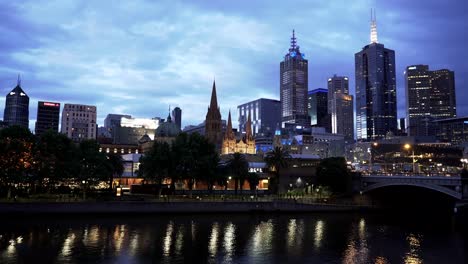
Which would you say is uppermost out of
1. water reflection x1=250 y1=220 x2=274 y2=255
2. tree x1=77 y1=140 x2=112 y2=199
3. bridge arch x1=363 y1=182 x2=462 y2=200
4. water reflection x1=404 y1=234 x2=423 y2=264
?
tree x1=77 y1=140 x2=112 y2=199

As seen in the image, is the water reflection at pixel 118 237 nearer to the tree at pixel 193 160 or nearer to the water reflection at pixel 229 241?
the water reflection at pixel 229 241

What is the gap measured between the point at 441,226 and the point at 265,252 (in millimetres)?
47613

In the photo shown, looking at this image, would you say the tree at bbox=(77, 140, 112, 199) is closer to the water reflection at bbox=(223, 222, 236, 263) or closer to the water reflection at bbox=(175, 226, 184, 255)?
the water reflection at bbox=(175, 226, 184, 255)

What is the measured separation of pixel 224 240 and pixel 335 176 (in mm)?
62108

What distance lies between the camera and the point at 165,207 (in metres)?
90.8

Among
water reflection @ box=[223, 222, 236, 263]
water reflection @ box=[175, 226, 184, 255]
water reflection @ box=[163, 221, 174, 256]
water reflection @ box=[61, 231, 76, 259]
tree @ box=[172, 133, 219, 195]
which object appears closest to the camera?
water reflection @ box=[61, 231, 76, 259]

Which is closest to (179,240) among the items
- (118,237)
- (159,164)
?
(118,237)

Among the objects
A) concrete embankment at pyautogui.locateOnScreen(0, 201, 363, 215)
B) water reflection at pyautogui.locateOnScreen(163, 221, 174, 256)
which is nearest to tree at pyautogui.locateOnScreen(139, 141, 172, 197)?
concrete embankment at pyautogui.locateOnScreen(0, 201, 363, 215)

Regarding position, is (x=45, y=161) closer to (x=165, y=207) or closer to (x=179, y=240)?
(x=165, y=207)

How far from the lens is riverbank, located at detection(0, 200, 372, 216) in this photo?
263 feet

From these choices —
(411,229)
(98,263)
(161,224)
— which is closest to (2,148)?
(161,224)

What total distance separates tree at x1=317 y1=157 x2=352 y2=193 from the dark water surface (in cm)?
2762

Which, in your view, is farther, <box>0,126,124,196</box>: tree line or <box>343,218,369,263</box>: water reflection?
<box>0,126,124,196</box>: tree line

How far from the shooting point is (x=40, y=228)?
67.5m
